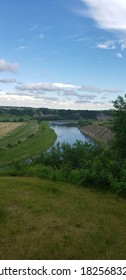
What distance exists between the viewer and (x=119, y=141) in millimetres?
23375

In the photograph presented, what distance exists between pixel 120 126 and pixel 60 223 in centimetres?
1258

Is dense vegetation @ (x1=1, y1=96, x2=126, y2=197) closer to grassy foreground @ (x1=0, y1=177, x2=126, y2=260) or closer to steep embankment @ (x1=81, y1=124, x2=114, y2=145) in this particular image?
grassy foreground @ (x1=0, y1=177, x2=126, y2=260)

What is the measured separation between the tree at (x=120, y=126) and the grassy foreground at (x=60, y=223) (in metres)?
6.40

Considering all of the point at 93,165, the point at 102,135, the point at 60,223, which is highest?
the point at 93,165

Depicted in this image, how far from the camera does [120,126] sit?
23609mm

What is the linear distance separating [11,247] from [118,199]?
770cm

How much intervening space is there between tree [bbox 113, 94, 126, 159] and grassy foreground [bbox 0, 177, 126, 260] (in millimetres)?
6404

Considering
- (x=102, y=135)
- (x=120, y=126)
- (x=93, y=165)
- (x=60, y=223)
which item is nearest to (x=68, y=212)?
(x=60, y=223)

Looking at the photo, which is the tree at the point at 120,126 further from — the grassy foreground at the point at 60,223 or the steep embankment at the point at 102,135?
the steep embankment at the point at 102,135

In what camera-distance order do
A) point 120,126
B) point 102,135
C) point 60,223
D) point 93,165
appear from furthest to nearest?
point 102,135 → point 120,126 → point 93,165 → point 60,223

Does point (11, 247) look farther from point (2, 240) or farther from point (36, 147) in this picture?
point (36, 147)

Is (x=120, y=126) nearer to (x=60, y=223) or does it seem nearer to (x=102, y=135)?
(x=60, y=223)

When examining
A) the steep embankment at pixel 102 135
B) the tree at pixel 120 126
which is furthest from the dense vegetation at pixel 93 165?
the steep embankment at pixel 102 135

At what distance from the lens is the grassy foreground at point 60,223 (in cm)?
1024
